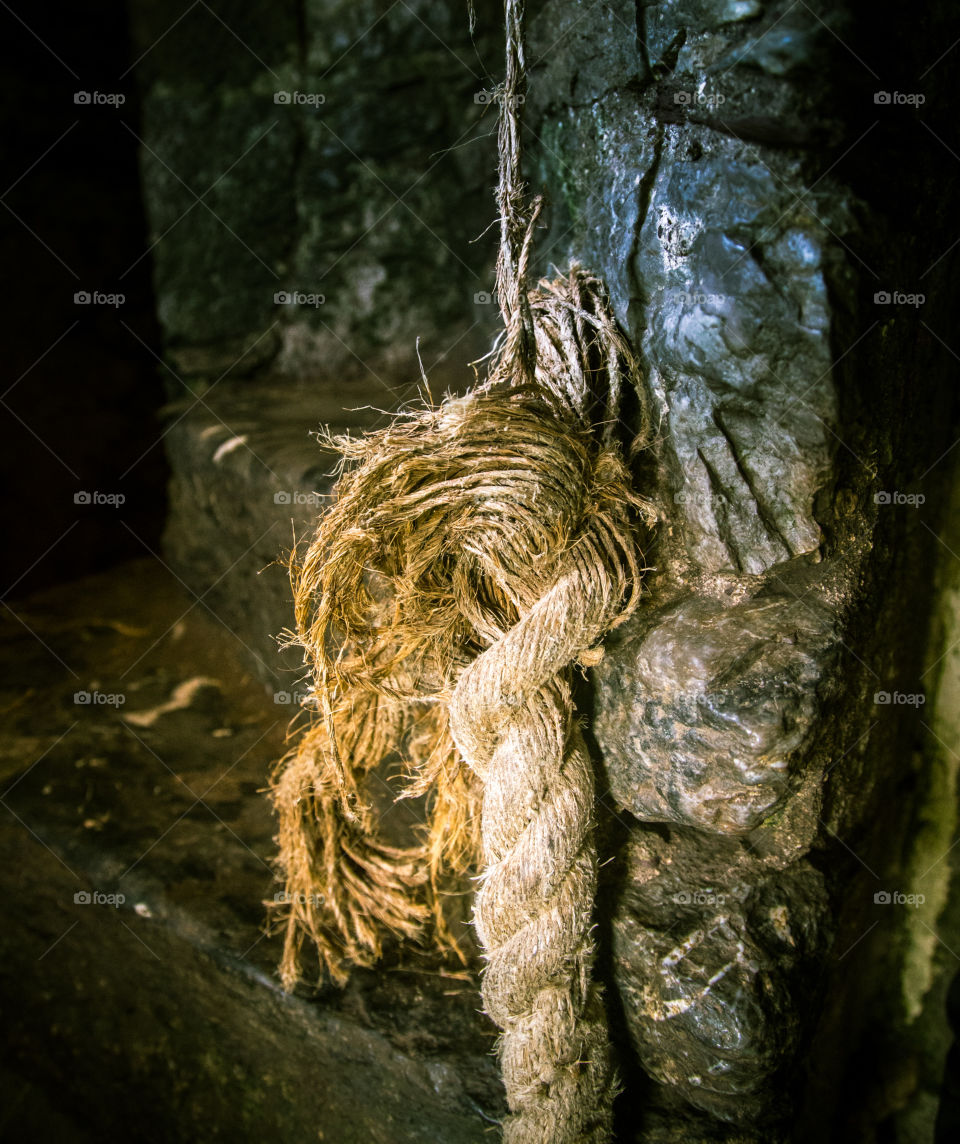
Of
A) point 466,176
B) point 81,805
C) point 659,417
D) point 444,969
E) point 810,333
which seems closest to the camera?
point 810,333

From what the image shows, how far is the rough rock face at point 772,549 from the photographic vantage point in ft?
2.48

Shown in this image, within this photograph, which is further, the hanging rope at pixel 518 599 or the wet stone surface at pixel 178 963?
the wet stone surface at pixel 178 963

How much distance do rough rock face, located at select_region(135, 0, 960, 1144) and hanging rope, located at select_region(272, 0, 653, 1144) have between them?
0.08 meters

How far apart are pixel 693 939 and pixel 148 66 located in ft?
7.62

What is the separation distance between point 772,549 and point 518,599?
0.28 m

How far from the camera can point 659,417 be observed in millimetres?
898

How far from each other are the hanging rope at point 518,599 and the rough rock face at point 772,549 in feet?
0.26

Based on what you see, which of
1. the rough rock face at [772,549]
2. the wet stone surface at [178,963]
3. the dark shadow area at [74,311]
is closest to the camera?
the rough rock face at [772,549]

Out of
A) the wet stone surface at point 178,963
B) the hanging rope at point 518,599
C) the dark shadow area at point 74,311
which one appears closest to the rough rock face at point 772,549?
the hanging rope at point 518,599

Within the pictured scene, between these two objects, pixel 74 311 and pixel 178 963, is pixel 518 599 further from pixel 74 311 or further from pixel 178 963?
pixel 74 311

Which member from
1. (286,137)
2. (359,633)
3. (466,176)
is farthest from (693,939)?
(286,137)

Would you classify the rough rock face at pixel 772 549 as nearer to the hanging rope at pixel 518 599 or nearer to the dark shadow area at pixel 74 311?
the hanging rope at pixel 518 599

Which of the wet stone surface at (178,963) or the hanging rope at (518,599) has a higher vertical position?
the hanging rope at (518,599)

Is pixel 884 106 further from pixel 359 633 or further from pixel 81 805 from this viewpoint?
pixel 81 805
